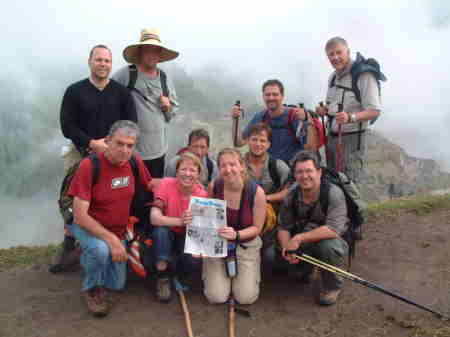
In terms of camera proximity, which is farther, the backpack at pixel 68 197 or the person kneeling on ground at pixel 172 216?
the person kneeling on ground at pixel 172 216

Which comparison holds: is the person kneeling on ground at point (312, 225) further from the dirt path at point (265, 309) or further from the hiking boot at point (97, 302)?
the hiking boot at point (97, 302)

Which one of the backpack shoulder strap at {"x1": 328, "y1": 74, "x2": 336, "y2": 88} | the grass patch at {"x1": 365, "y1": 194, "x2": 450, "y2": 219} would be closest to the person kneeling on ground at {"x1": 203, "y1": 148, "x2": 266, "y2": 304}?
the backpack shoulder strap at {"x1": 328, "y1": 74, "x2": 336, "y2": 88}

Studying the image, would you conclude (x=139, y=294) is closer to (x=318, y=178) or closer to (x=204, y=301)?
(x=204, y=301)

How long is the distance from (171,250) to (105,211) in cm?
115

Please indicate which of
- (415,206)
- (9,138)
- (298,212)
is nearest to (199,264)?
(298,212)

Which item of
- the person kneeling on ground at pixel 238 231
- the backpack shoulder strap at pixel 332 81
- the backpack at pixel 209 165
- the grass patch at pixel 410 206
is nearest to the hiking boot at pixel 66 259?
the backpack at pixel 209 165

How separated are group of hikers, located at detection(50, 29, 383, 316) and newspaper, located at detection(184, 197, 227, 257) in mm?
Result: 121

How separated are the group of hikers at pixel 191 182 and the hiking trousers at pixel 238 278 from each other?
0.02 metres

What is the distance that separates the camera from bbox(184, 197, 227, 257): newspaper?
5.25 metres

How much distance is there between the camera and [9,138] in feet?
591

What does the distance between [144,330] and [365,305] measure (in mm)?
3180

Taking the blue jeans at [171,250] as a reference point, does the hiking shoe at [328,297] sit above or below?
below

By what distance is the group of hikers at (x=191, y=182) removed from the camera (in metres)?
5.12

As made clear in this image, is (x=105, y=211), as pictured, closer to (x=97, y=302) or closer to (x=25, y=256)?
(x=97, y=302)
